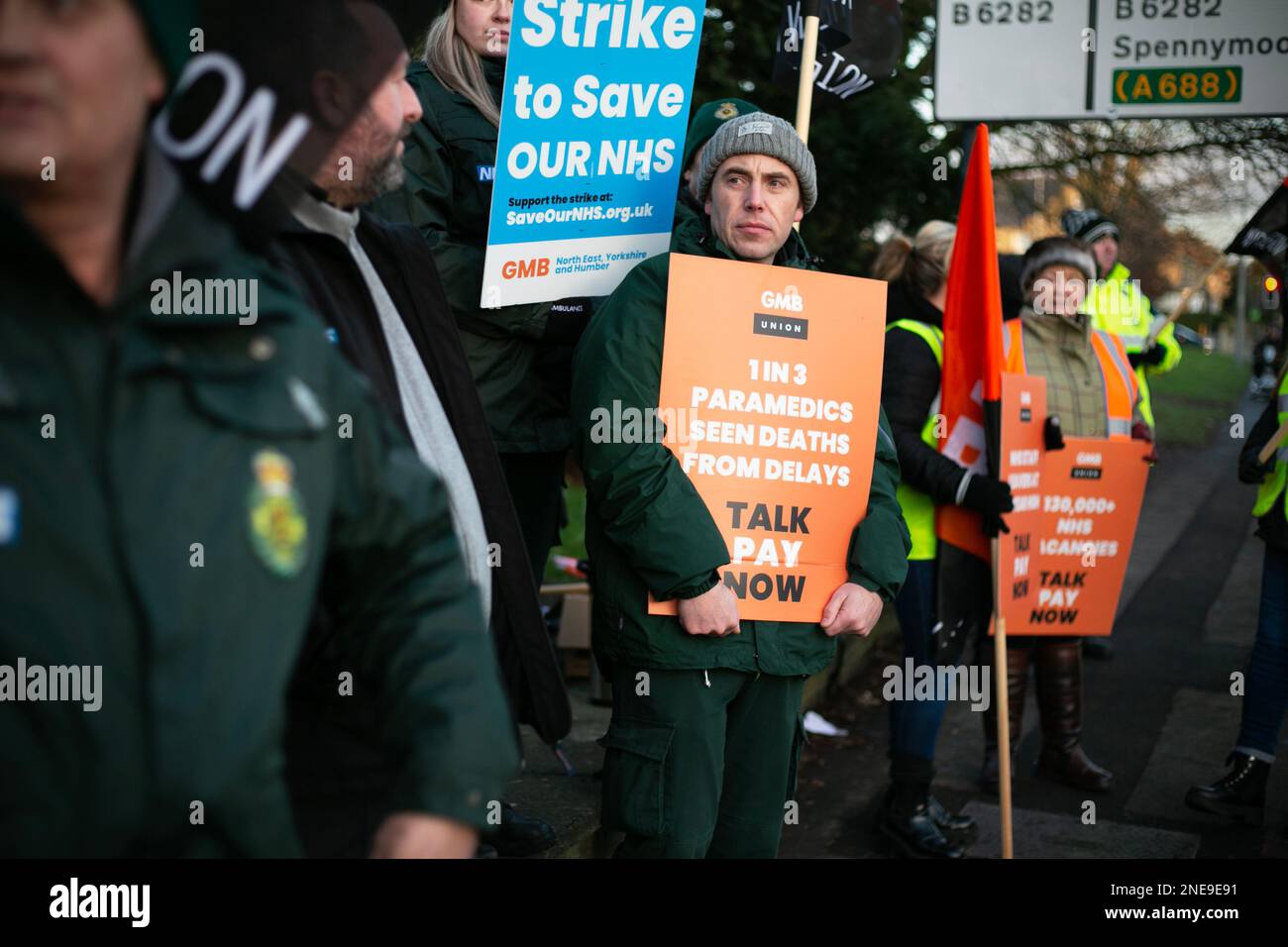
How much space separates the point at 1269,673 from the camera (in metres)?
5.17

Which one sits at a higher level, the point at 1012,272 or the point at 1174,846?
the point at 1012,272

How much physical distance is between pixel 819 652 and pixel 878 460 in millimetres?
543

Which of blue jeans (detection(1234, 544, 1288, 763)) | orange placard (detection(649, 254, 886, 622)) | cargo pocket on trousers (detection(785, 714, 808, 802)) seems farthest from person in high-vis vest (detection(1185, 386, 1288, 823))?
orange placard (detection(649, 254, 886, 622))

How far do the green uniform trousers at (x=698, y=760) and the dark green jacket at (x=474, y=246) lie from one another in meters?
0.79

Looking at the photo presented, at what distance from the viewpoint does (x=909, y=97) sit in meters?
8.68

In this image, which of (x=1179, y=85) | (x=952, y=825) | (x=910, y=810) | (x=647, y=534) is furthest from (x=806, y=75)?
(x=1179, y=85)

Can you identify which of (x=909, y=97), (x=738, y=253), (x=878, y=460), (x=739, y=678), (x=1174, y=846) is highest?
(x=909, y=97)

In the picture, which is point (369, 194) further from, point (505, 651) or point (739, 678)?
point (739, 678)

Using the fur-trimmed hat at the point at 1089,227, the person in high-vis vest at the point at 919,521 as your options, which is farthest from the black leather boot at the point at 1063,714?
the fur-trimmed hat at the point at 1089,227

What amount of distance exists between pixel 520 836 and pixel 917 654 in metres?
1.79

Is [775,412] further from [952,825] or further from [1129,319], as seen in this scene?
[1129,319]

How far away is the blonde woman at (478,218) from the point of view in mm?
3525

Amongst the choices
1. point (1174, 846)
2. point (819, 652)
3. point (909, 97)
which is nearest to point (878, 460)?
point (819, 652)

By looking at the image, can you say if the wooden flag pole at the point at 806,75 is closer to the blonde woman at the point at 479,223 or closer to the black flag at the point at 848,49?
the black flag at the point at 848,49
